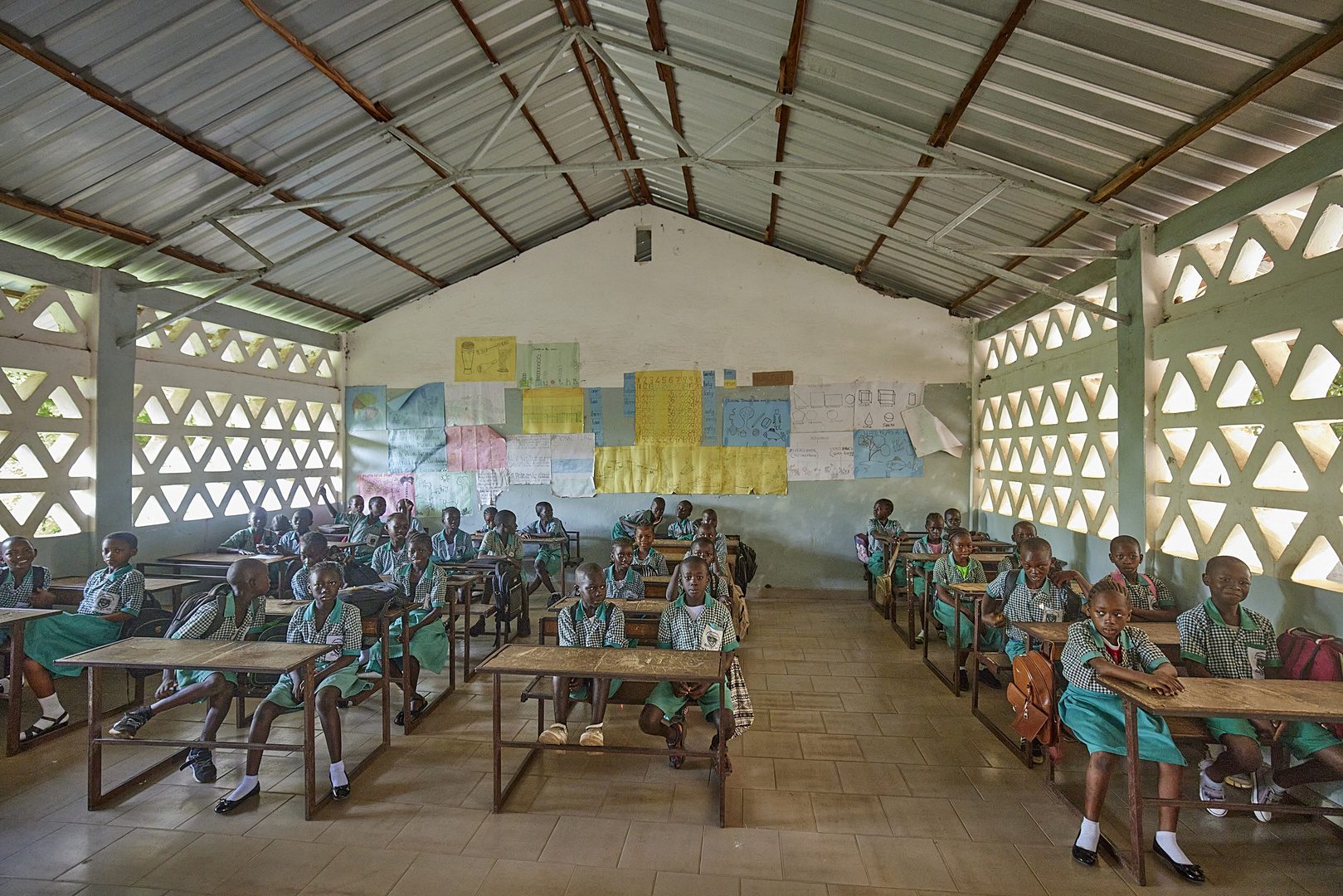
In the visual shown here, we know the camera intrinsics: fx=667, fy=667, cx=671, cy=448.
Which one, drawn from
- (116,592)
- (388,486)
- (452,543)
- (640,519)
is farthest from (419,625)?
(388,486)

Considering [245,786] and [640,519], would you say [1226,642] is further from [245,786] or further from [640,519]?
[640,519]

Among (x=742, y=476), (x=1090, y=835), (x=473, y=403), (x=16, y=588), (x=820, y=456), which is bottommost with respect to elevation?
(x=1090, y=835)

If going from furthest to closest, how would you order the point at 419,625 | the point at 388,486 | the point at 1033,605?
the point at 388,486
the point at 419,625
the point at 1033,605

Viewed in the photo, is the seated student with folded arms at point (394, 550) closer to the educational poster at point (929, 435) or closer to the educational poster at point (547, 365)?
the educational poster at point (547, 365)

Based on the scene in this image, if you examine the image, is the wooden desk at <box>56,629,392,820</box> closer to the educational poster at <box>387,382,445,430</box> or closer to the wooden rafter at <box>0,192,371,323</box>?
the wooden rafter at <box>0,192,371,323</box>

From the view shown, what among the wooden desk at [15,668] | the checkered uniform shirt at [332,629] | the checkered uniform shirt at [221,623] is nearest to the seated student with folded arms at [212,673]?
the checkered uniform shirt at [221,623]

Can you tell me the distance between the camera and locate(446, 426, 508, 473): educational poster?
30.3 feet

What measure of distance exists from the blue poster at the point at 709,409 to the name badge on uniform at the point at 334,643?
568cm

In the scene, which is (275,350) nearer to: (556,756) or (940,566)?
(556,756)

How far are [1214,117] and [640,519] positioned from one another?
6.48 metres

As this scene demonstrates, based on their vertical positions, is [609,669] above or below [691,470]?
below

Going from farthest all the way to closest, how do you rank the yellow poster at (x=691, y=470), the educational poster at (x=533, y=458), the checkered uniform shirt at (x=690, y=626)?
the educational poster at (x=533, y=458)
the yellow poster at (x=691, y=470)
the checkered uniform shirt at (x=690, y=626)

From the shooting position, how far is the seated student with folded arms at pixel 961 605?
5.08m

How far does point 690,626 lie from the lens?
3.88 meters
